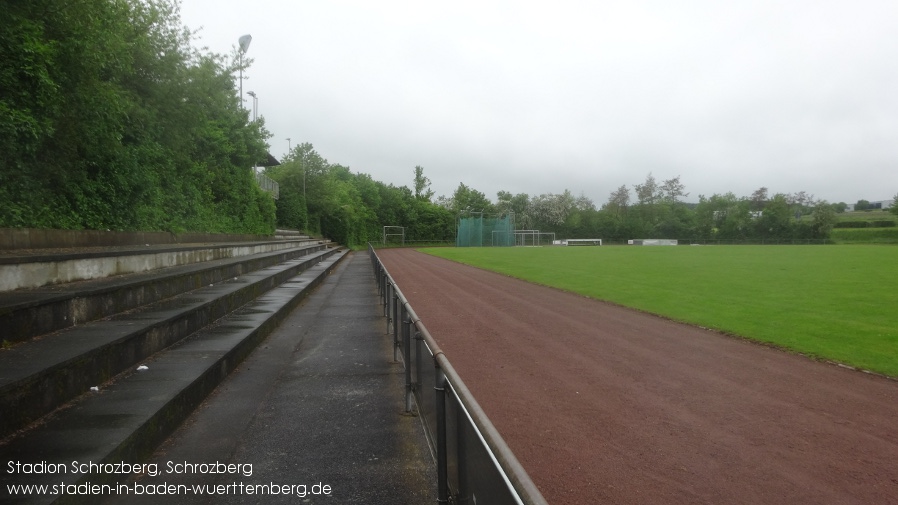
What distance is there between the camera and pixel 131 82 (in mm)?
11414

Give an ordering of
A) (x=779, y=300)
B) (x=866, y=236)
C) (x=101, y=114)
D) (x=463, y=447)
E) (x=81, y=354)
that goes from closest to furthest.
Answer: (x=463, y=447), (x=81, y=354), (x=101, y=114), (x=779, y=300), (x=866, y=236)

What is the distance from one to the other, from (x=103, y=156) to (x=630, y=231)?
283ft

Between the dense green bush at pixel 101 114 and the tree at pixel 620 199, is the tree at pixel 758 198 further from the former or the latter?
the dense green bush at pixel 101 114

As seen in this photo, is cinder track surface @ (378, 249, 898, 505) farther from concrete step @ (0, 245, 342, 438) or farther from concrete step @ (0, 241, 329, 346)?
concrete step @ (0, 241, 329, 346)

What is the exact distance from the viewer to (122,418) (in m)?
3.66

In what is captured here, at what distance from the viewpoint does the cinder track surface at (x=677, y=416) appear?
3.97 metres

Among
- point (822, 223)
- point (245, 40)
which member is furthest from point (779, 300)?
point (822, 223)

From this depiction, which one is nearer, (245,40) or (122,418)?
(122,418)

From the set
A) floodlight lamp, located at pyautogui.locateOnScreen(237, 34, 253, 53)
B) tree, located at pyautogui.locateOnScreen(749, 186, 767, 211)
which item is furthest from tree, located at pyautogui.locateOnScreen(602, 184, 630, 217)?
→ floodlight lamp, located at pyautogui.locateOnScreen(237, 34, 253, 53)

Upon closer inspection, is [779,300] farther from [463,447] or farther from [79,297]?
[79,297]

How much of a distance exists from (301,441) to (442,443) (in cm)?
163

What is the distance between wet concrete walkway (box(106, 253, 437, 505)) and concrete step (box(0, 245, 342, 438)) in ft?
2.62

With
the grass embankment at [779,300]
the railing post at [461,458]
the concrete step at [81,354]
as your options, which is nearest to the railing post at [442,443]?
the railing post at [461,458]

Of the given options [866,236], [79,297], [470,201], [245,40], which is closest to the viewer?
[79,297]
